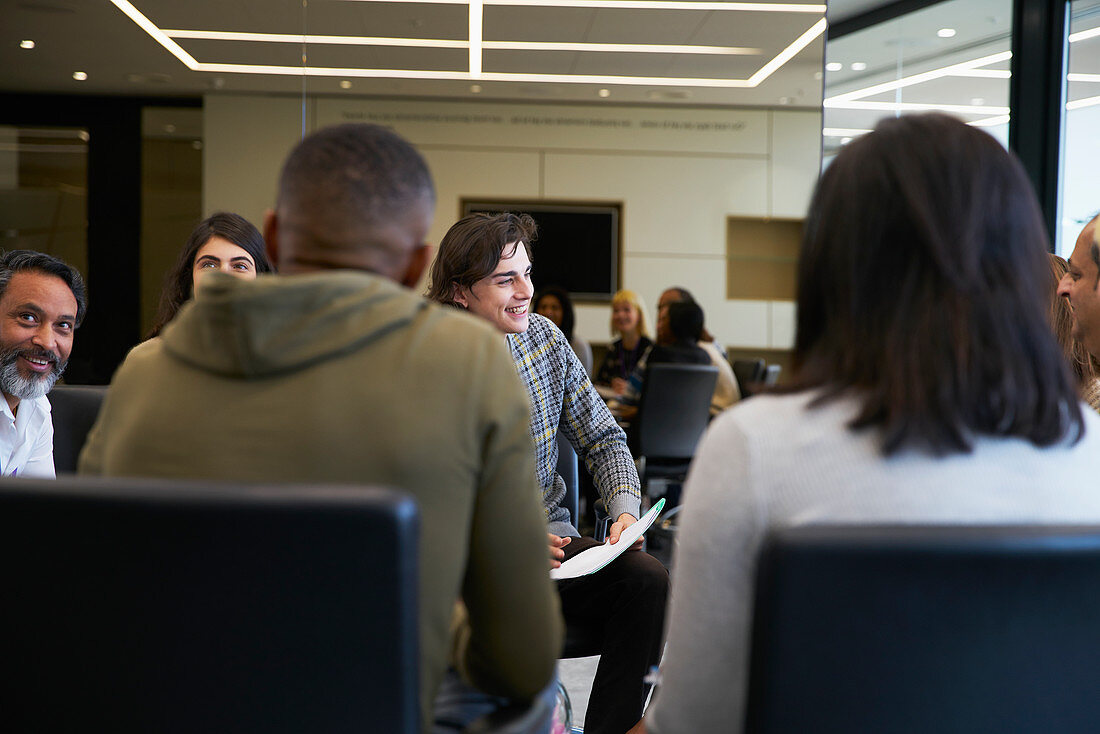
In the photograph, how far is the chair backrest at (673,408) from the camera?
15.1 feet

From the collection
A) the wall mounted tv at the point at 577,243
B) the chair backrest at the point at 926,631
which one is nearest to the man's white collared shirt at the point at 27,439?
the chair backrest at the point at 926,631

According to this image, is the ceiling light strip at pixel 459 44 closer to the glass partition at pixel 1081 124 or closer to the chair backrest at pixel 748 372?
the chair backrest at pixel 748 372

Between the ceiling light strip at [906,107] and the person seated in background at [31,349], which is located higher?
the ceiling light strip at [906,107]

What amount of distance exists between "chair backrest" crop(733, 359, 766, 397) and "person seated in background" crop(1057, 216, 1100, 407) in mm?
4643

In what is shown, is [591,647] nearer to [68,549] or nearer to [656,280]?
[68,549]

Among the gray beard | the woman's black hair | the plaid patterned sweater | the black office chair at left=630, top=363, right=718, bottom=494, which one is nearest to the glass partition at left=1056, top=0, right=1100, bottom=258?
the black office chair at left=630, top=363, right=718, bottom=494

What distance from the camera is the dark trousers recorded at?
2.01 m

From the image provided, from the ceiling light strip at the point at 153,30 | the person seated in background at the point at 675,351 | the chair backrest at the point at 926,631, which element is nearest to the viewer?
the chair backrest at the point at 926,631

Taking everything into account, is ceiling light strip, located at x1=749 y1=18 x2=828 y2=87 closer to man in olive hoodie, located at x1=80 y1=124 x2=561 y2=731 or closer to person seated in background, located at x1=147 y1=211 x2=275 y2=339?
person seated in background, located at x1=147 y1=211 x2=275 y2=339

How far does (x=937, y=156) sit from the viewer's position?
0.90 metres

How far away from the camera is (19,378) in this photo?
6.58 ft

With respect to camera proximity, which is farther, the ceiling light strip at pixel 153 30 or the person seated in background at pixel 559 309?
the person seated in background at pixel 559 309

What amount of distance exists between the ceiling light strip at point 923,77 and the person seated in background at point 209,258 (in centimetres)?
310

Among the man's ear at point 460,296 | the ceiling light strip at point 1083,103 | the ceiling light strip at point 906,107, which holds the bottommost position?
the man's ear at point 460,296
